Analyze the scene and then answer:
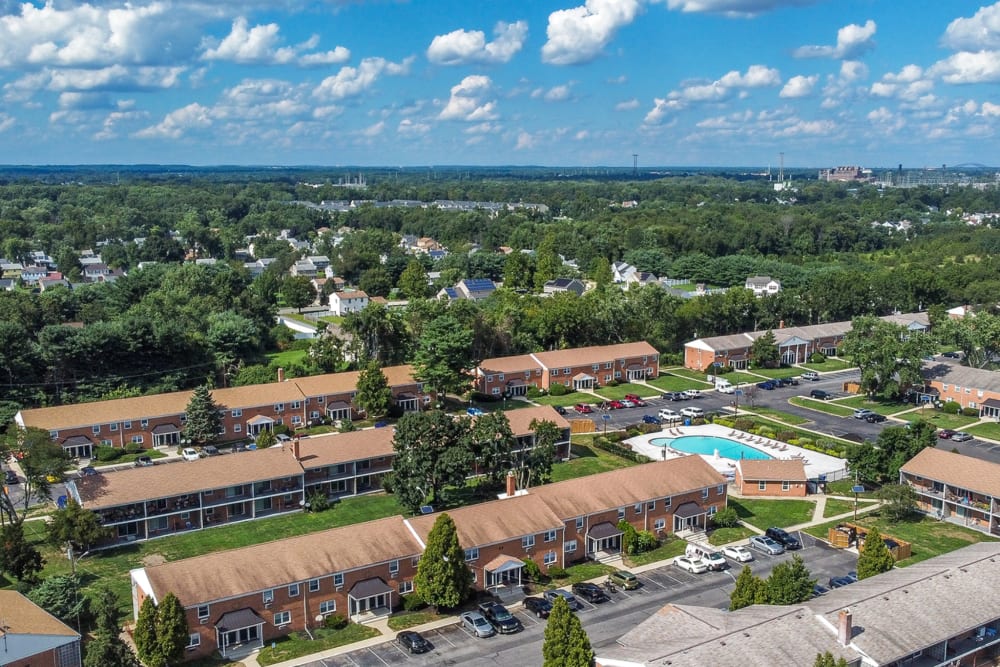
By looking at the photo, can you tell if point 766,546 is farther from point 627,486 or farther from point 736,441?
point 736,441

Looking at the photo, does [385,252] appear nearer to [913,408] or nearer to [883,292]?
[883,292]

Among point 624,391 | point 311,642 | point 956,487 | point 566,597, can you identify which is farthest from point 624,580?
point 624,391

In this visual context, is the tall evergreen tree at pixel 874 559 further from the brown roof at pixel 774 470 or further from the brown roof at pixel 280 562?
the brown roof at pixel 280 562

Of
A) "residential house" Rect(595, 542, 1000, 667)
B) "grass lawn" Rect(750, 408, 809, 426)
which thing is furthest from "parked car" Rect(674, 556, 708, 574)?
"grass lawn" Rect(750, 408, 809, 426)

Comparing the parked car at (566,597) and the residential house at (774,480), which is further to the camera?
the residential house at (774,480)

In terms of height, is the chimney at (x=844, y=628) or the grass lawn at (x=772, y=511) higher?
the chimney at (x=844, y=628)

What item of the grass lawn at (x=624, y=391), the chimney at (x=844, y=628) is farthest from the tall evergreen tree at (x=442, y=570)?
the grass lawn at (x=624, y=391)
